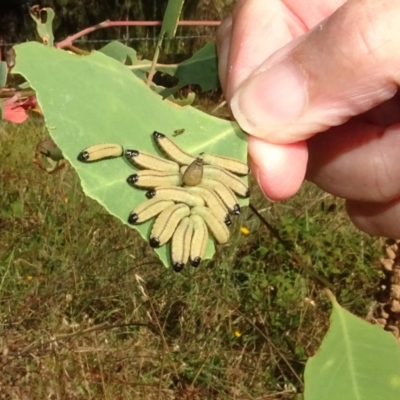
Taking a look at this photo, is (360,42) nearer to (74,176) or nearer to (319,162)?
(319,162)

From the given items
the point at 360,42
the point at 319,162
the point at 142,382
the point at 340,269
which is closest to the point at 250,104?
the point at 360,42

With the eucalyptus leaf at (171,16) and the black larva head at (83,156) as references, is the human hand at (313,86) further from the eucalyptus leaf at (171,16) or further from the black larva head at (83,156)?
the black larva head at (83,156)

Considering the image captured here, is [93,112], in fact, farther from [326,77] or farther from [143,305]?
[143,305]

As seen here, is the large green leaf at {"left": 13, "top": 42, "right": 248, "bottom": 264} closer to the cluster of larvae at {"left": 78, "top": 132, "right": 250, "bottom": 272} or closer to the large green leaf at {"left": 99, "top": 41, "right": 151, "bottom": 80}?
the cluster of larvae at {"left": 78, "top": 132, "right": 250, "bottom": 272}

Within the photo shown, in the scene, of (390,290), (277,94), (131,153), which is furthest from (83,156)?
(390,290)

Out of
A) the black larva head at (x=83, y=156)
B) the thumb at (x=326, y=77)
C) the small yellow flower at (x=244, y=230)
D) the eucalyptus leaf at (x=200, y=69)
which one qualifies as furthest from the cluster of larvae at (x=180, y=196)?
the small yellow flower at (x=244, y=230)

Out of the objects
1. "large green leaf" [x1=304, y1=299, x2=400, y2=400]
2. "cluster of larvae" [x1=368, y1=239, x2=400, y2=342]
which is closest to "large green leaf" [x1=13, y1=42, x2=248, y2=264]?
"large green leaf" [x1=304, y1=299, x2=400, y2=400]
